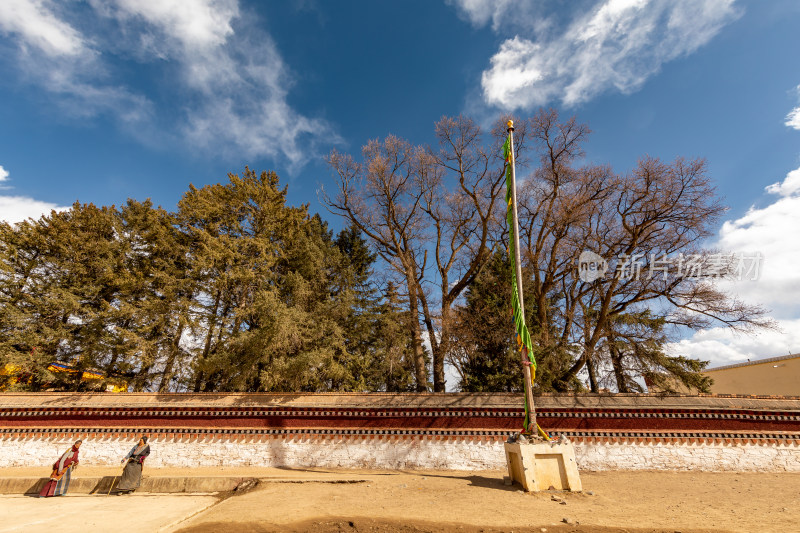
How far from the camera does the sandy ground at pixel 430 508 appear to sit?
5.07 metres

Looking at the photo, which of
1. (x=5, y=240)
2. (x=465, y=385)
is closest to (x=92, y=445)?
(x=5, y=240)

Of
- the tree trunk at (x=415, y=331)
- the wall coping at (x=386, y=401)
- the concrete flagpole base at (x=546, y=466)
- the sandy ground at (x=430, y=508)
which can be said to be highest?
the tree trunk at (x=415, y=331)

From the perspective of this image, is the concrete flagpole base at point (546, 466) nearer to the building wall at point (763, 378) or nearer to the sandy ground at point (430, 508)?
the sandy ground at point (430, 508)

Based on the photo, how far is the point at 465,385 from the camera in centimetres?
1695

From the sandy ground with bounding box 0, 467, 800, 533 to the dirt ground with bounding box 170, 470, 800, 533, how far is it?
0.06 feet

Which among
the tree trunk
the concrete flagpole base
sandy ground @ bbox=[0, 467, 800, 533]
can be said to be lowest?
sandy ground @ bbox=[0, 467, 800, 533]

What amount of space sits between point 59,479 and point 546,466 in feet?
38.4

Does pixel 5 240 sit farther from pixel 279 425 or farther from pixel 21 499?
pixel 279 425

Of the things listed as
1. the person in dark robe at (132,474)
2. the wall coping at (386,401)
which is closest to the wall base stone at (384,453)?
the wall coping at (386,401)

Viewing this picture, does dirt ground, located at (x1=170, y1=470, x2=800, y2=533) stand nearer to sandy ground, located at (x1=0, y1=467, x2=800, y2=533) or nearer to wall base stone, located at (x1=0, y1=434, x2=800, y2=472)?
sandy ground, located at (x1=0, y1=467, x2=800, y2=533)

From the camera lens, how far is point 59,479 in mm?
9070

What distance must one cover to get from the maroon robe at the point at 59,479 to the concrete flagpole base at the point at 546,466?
36.0 ft

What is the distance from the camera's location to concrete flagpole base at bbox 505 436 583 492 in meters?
6.96

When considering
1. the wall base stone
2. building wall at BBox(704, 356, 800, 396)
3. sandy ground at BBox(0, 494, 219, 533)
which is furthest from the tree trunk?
building wall at BBox(704, 356, 800, 396)
